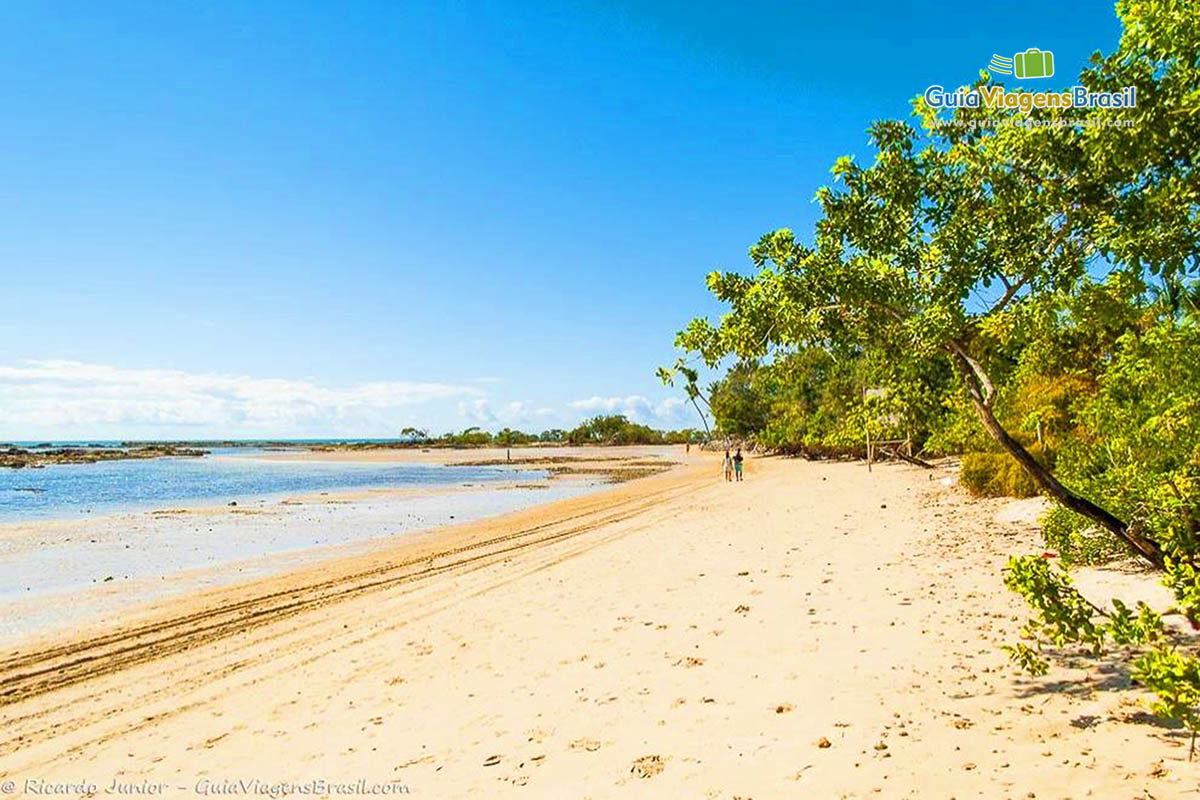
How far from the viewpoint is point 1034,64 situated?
19.5 feet

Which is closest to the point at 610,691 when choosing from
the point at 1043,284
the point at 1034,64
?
the point at 1043,284

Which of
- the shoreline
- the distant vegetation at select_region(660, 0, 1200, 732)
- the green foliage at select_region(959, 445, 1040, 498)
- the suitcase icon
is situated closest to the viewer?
→ the distant vegetation at select_region(660, 0, 1200, 732)

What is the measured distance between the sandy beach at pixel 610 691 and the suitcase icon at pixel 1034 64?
5.12 meters

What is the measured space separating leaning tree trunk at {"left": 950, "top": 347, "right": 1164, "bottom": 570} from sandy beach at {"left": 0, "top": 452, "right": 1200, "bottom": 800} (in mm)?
1164

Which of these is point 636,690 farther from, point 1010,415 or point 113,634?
point 1010,415

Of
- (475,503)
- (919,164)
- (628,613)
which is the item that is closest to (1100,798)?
(919,164)

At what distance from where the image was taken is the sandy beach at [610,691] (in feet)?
15.7

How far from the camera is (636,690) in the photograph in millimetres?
6520

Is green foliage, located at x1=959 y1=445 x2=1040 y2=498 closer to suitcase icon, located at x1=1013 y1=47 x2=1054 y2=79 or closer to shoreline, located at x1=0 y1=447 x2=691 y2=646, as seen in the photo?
suitcase icon, located at x1=1013 y1=47 x2=1054 y2=79

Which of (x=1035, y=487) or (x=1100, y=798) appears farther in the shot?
(x=1035, y=487)

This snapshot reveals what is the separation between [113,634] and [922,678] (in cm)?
1121

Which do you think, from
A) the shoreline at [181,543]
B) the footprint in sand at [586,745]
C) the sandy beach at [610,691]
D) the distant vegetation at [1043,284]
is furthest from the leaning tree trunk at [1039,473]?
the shoreline at [181,543]

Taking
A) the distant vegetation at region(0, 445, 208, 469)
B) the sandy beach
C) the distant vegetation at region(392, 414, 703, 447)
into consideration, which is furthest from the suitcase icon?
the distant vegetation at region(392, 414, 703, 447)

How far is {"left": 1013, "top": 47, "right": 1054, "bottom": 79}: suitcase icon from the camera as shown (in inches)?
231
